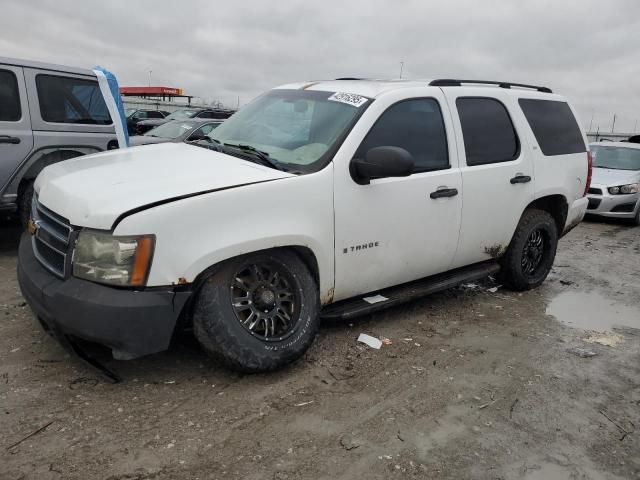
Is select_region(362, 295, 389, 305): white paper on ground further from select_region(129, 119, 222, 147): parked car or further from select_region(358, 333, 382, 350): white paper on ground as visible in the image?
select_region(129, 119, 222, 147): parked car

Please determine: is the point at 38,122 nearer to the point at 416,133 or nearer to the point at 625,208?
the point at 416,133

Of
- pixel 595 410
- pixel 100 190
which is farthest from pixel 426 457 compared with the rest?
pixel 100 190

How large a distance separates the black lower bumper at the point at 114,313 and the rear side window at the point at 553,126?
3721 mm

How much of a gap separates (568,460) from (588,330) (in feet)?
7.06

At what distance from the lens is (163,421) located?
2.82 meters

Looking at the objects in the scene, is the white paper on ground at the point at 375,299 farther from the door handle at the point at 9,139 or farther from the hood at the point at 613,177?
the hood at the point at 613,177

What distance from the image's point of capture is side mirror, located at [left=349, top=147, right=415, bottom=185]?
3377 mm

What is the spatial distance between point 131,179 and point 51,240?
58cm

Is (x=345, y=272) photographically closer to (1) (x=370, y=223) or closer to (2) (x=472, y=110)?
(1) (x=370, y=223)

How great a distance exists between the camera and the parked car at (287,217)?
280cm

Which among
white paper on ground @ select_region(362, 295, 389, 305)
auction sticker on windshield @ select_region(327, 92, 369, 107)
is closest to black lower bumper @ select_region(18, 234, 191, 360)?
white paper on ground @ select_region(362, 295, 389, 305)

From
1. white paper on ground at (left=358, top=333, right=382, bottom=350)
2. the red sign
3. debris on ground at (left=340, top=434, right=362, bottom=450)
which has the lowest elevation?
debris on ground at (left=340, top=434, right=362, bottom=450)

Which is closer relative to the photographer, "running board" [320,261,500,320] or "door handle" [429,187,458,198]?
"running board" [320,261,500,320]

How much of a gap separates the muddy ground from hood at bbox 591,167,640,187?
6.89 metres
